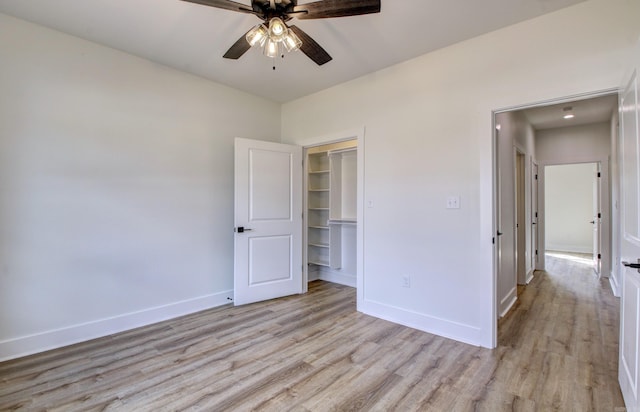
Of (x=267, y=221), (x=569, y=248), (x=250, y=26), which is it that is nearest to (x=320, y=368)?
(x=267, y=221)

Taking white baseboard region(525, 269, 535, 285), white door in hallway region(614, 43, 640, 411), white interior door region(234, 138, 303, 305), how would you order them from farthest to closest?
1. white baseboard region(525, 269, 535, 285)
2. white interior door region(234, 138, 303, 305)
3. white door in hallway region(614, 43, 640, 411)

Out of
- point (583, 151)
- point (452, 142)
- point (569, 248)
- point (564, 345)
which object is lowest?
point (564, 345)

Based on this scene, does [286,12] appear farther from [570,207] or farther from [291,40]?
[570,207]

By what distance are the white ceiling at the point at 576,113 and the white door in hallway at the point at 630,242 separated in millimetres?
2197

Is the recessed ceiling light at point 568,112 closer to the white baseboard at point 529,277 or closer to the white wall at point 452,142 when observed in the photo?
the white wall at point 452,142

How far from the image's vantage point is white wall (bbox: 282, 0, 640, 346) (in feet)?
7.02

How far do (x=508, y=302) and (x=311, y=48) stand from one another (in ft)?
Answer: 11.6

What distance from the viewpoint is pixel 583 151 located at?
5211mm

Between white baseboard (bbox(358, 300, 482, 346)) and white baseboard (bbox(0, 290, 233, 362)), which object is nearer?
A: white baseboard (bbox(0, 290, 233, 362))

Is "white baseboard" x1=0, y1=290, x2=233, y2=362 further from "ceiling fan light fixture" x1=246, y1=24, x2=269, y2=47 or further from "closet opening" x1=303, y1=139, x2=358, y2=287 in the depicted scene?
"ceiling fan light fixture" x1=246, y1=24, x2=269, y2=47

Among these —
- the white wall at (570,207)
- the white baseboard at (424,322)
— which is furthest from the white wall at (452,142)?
the white wall at (570,207)

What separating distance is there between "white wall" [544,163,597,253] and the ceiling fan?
734 centimetres

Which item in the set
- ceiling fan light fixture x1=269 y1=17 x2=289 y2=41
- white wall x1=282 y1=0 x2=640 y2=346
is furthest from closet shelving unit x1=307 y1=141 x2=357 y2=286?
ceiling fan light fixture x1=269 y1=17 x2=289 y2=41

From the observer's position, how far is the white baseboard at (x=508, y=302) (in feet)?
11.0
